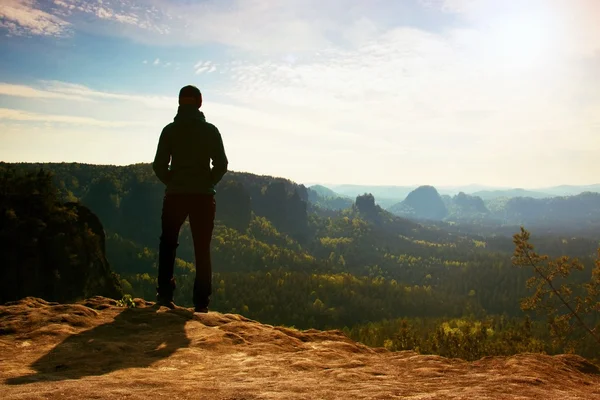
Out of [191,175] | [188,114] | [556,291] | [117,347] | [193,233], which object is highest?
[188,114]

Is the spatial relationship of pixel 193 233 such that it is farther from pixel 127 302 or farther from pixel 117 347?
pixel 117 347

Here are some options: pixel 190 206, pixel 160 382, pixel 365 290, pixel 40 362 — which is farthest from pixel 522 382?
pixel 365 290

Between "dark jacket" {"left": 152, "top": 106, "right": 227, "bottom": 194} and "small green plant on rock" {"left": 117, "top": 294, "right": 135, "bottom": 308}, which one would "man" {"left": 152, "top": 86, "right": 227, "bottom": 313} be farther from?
"small green plant on rock" {"left": 117, "top": 294, "right": 135, "bottom": 308}

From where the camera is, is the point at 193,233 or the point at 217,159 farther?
the point at 217,159

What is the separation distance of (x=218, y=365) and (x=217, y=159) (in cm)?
557

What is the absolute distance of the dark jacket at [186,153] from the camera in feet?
32.9

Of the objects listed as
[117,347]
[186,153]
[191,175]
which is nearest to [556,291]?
[191,175]

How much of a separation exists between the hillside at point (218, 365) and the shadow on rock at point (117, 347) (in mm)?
17

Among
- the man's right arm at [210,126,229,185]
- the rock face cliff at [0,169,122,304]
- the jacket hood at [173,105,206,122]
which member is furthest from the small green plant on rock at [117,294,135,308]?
the rock face cliff at [0,169,122,304]

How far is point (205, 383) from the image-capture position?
5.14 m

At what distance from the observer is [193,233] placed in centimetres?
1009

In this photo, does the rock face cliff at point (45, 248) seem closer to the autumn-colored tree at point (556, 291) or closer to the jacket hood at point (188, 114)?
the jacket hood at point (188, 114)

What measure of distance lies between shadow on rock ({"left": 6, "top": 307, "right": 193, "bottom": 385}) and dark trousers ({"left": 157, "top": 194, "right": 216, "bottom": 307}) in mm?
1043

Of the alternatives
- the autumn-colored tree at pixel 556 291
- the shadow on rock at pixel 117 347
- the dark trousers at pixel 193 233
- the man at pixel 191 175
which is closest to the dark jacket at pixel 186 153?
the man at pixel 191 175
